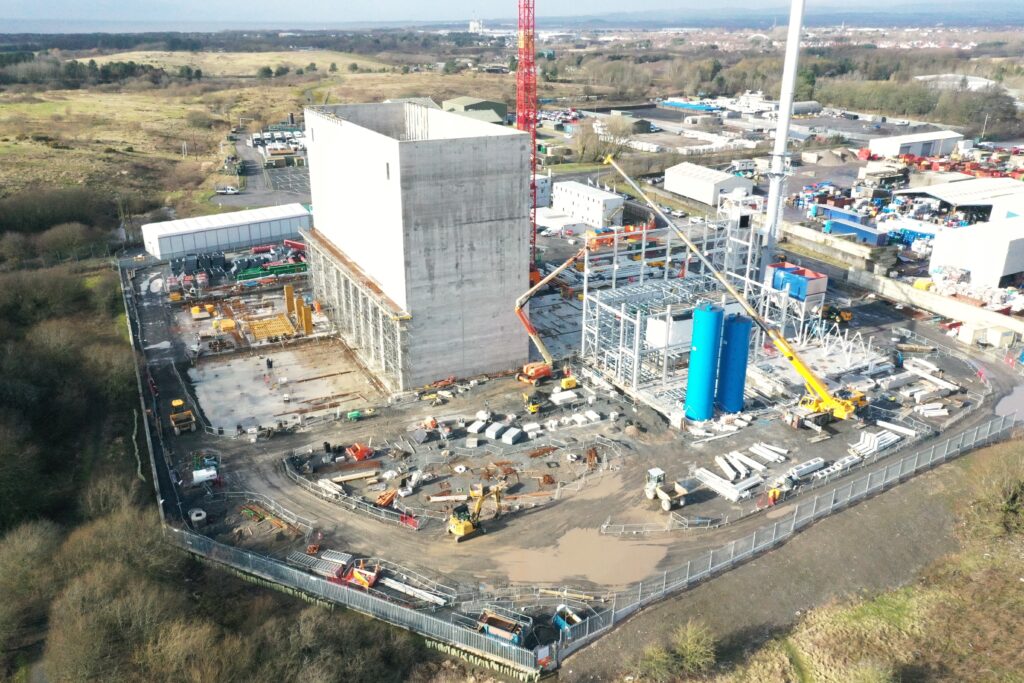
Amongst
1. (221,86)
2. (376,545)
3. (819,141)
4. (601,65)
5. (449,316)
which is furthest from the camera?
(601,65)

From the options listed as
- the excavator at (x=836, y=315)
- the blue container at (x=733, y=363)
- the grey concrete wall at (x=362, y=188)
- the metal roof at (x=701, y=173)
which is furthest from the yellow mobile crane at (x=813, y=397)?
the metal roof at (x=701, y=173)

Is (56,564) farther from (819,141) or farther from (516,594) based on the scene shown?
(819,141)

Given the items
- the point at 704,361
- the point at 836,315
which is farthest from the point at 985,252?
the point at 704,361

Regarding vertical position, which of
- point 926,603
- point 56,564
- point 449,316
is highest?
point 449,316

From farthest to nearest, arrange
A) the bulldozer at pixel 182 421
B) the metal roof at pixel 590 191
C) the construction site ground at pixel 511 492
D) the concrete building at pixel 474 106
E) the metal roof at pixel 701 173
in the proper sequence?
the concrete building at pixel 474 106 → the metal roof at pixel 701 173 → the metal roof at pixel 590 191 → the bulldozer at pixel 182 421 → the construction site ground at pixel 511 492

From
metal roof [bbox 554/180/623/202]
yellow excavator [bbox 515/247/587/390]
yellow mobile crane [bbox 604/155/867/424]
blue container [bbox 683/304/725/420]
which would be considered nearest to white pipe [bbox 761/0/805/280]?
yellow mobile crane [bbox 604/155/867/424]

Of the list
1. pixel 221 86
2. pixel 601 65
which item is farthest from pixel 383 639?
pixel 601 65

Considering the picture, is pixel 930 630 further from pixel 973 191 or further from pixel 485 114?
pixel 485 114

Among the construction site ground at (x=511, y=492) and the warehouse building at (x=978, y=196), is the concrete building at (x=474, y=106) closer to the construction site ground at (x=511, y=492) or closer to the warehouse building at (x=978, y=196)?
the warehouse building at (x=978, y=196)
